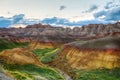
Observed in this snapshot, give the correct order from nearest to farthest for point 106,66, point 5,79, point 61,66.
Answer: point 5,79
point 106,66
point 61,66

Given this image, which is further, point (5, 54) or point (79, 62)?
point (79, 62)

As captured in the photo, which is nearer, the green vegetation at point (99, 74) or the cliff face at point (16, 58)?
the cliff face at point (16, 58)

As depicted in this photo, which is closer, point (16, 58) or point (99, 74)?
point (16, 58)

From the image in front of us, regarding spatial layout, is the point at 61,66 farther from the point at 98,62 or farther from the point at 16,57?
the point at 16,57

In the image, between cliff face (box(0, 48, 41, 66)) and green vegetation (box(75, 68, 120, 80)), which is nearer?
cliff face (box(0, 48, 41, 66))

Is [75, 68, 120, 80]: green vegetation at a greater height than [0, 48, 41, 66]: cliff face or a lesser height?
lesser

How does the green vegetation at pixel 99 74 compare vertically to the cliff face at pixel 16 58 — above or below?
below

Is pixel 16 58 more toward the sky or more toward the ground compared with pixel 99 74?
more toward the sky

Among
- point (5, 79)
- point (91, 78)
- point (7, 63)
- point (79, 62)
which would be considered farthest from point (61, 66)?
point (5, 79)
